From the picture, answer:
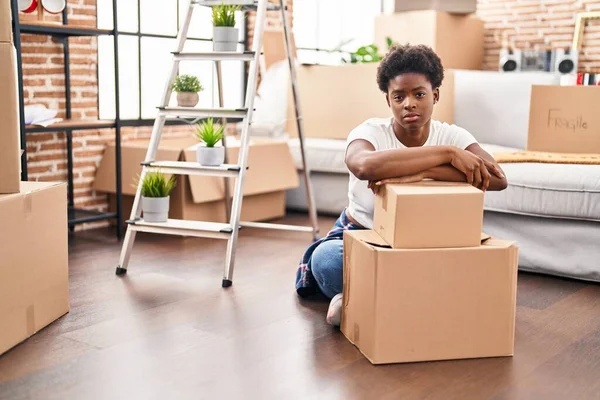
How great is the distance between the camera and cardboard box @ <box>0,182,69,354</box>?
2.00 metres

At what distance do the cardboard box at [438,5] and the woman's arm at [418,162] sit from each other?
3.24 metres

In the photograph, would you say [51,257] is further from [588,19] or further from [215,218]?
[588,19]

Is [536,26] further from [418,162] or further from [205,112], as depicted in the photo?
[418,162]

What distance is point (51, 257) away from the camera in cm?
225

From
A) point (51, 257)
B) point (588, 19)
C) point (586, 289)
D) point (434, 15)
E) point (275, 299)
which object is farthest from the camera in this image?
point (588, 19)

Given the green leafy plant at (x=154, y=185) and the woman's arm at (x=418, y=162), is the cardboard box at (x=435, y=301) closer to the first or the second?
the woman's arm at (x=418, y=162)

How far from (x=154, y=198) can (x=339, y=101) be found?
6.21ft

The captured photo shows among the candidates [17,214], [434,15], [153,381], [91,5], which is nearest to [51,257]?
[17,214]

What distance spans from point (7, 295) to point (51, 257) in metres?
0.26

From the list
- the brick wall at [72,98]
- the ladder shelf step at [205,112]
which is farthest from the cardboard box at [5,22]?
the brick wall at [72,98]

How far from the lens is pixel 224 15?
9.87 feet

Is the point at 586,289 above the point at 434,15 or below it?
below

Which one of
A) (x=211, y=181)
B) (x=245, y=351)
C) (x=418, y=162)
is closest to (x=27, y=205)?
(x=245, y=351)

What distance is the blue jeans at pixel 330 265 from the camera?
2.35m
